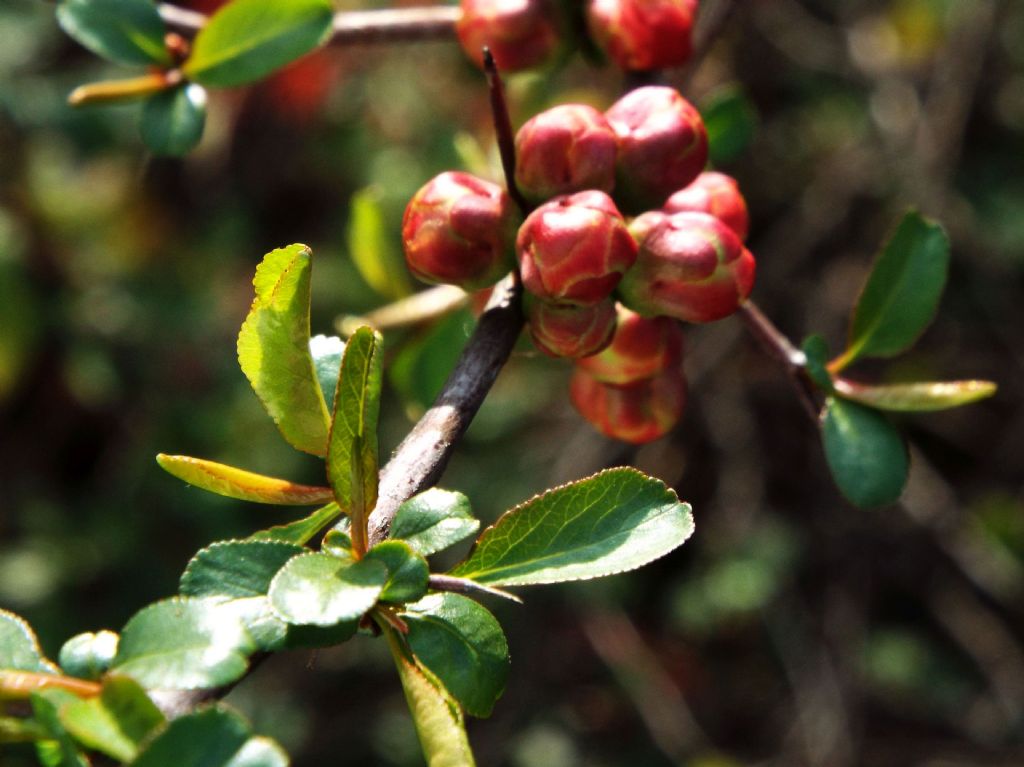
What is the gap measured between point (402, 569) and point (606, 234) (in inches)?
11.3

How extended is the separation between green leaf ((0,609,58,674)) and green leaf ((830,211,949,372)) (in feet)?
2.52

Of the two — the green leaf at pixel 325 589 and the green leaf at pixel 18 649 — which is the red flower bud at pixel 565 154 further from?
the green leaf at pixel 18 649

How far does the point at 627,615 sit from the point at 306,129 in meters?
1.45

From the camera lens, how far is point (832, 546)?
2684mm

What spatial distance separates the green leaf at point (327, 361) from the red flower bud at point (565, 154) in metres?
0.22

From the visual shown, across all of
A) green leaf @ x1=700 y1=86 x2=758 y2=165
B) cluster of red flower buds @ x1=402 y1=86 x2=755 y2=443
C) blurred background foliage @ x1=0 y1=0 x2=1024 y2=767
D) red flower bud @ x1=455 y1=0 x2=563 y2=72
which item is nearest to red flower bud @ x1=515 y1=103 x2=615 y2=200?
cluster of red flower buds @ x1=402 y1=86 x2=755 y2=443

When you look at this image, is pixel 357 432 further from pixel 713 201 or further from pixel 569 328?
pixel 713 201

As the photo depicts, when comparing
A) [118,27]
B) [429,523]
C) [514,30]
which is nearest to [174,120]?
[118,27]

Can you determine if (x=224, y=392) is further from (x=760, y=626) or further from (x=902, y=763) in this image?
(x=902, y=763)

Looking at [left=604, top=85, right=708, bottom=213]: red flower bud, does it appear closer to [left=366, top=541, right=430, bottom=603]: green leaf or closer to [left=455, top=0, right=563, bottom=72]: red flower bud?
[left=455, top=0, right=563, bottom=72]: red flower bud

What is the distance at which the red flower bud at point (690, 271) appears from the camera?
84 cm

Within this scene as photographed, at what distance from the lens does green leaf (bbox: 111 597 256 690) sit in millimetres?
599

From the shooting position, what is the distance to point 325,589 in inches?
25.2

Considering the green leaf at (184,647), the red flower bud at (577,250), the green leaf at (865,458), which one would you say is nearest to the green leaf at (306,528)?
the green leaf at (184,647)
